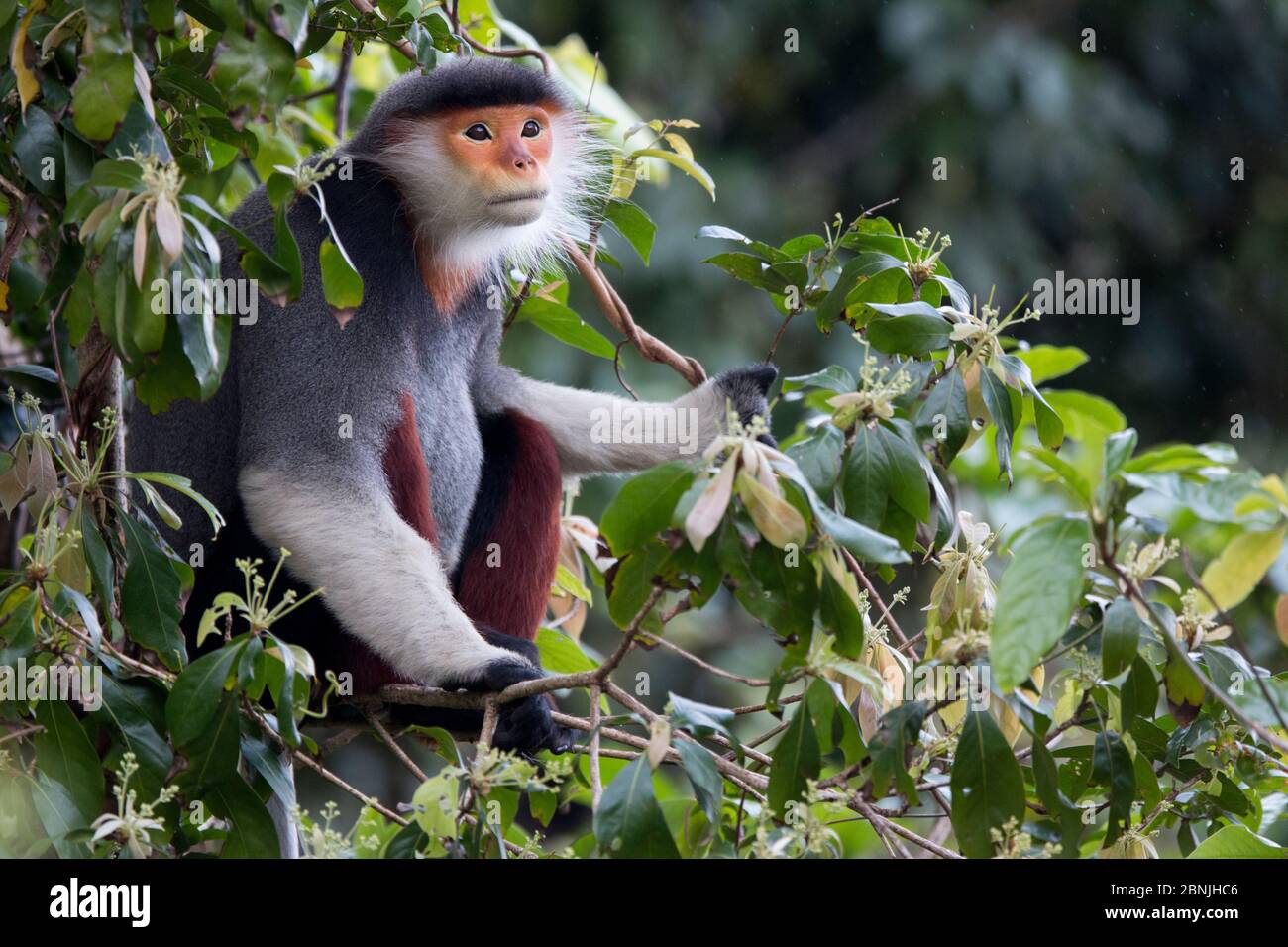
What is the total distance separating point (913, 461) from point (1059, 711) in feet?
2.00

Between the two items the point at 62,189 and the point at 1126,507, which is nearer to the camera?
the point at 1126,507

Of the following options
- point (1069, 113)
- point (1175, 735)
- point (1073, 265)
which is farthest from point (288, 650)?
point (1073, 265)

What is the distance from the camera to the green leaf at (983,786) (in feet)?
7.27

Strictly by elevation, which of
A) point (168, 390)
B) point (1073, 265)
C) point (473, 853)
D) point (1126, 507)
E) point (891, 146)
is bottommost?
point (473, 853)

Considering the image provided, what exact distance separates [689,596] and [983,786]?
0.55 m

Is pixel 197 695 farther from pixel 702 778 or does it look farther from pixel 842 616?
pixel 842 616

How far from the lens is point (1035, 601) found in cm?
200

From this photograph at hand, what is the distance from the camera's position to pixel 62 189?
2410 millimetres

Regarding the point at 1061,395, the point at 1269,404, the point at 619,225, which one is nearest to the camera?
the point at 619,225

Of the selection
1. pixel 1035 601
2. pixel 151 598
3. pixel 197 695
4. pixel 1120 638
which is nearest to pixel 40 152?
pixel 151 598

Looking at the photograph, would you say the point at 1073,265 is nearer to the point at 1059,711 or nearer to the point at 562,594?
the point at 562,594

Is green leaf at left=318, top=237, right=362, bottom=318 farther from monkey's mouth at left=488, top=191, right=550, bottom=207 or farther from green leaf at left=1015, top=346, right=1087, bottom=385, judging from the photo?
green leaf at left=1015, top=346, right=1087, bottom=385

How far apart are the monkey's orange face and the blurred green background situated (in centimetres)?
433

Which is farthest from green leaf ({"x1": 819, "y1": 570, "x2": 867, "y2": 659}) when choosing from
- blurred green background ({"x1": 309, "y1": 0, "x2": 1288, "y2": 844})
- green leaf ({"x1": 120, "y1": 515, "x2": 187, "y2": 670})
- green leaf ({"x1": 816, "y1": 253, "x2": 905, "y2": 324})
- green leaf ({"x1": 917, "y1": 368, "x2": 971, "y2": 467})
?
blurred green background ({"x1": 309, "y1": 0, "x2": 1288, "y2": 844})
